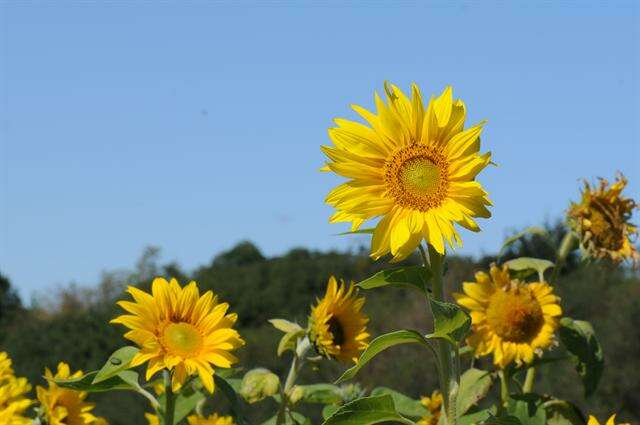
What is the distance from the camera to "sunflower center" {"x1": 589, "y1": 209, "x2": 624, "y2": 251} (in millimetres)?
3438

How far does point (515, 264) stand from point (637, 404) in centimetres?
1474

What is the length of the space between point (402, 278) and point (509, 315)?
1153 mm

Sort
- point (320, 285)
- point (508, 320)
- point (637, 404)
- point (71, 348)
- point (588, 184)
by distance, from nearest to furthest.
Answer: point (508, 320) < point (588, 184) < point (637, 404) < point (71, 348) < point (320, 285)

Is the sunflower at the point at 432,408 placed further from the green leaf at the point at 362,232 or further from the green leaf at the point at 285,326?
the green leaf at the point at 362,232

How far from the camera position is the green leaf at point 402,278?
2.20 m

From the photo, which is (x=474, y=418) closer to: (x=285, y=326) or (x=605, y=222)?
(x=285, y=326)

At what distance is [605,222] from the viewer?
136 inches

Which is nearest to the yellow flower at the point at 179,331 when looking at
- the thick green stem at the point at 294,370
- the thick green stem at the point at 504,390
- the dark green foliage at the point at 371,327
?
the thick green stem at the point at 294,370

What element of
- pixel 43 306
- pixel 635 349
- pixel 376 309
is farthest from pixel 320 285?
pixel 43 306

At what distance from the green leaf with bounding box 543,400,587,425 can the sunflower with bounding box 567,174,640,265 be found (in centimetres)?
56

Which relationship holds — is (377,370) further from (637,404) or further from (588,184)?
(588,184)

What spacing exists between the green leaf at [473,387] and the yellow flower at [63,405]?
105 cm

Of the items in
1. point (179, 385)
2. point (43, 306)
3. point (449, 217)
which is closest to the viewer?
point (449, 217)

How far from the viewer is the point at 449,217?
7.41ft
